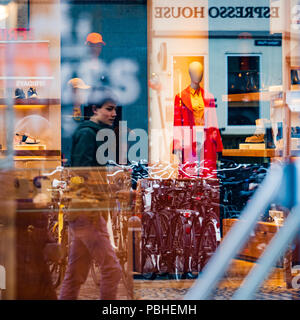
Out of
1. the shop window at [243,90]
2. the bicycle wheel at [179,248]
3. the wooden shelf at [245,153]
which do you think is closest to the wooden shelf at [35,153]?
the bicycle wheel at [179,248]

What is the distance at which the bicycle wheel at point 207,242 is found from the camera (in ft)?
14.1

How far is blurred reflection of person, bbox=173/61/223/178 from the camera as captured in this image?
4863 millimetres

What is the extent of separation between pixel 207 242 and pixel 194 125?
1121 millimetres

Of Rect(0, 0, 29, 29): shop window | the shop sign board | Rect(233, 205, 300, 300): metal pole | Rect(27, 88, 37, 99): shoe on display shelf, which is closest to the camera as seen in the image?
Rect(233, 205, 300, 300): metal pole

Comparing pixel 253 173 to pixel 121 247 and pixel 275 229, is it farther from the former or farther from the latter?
pixel 121 247

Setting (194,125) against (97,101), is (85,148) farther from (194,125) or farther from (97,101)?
(194,125)

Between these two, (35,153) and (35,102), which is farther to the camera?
(35,102)

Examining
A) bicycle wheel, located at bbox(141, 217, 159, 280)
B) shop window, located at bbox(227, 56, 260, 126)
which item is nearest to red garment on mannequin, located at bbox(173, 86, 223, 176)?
shop window, located at bbox(227, 56, 260, 126)

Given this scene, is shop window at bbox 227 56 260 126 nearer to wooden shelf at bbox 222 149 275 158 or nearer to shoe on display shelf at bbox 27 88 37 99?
wooden shelf at bbox 222 149 275 158

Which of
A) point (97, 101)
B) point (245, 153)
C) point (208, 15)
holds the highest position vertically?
→ point (208, 15)

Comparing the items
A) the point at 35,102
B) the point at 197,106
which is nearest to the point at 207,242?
the point at 197,106

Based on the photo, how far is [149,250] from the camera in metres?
4.26

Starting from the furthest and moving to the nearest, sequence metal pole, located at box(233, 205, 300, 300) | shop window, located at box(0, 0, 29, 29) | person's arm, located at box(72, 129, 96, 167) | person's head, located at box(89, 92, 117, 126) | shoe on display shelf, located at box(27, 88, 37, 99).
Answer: shoe on display shelf, located at box(27, 88, 37, 99) < shop window, located at box(0, 0, 29, 29) < person's head, located at box(89, 92, 117, 126) < person's arm, located at box(72, 129, 96, 167) < metal pole, located at box(233, 205, 300, 300)

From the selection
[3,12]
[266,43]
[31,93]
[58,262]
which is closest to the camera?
[58,262]
